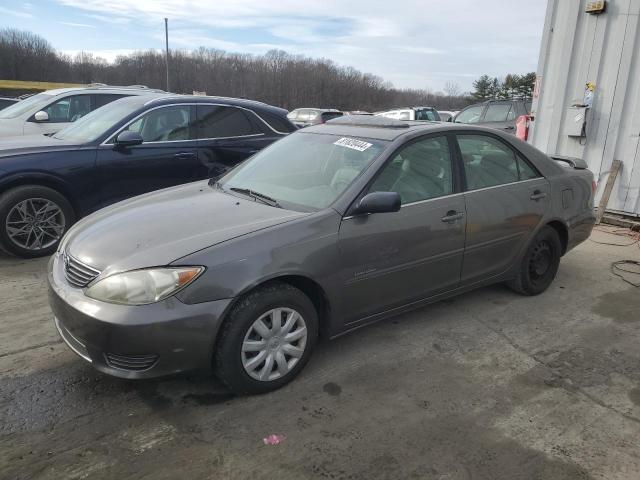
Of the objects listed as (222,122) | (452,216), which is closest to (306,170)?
(452,216)

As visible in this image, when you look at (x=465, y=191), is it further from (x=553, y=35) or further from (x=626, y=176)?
(x=553, y=35)

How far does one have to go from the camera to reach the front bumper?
8.10ft

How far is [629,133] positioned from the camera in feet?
22.2

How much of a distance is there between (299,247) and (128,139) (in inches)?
130

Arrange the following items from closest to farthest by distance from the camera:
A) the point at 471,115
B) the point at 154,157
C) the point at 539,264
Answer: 1. the point at 539,264
2. the point at 154,157
3. the point at 471,115

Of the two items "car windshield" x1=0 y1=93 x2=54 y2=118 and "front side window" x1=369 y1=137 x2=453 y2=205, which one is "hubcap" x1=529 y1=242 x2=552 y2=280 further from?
"car windshield" x1=0 y1=93 x2=54 y2=118

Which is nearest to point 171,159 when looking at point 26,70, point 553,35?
point 553,35

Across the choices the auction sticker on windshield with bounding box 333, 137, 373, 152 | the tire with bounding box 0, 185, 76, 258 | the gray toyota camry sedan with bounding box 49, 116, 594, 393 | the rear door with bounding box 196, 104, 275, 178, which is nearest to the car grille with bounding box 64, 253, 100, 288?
the gray toyota camry sedan with bounding box 49, 116, 594, 393

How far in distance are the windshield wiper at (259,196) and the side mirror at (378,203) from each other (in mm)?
540

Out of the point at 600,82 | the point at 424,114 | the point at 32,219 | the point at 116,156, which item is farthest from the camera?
the point at 424,114

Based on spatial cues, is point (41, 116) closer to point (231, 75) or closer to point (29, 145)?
point (29, 145)

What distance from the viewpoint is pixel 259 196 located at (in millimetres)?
3408

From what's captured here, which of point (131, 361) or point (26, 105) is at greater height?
point (26, 105)

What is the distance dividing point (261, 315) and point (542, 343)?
2200mm
